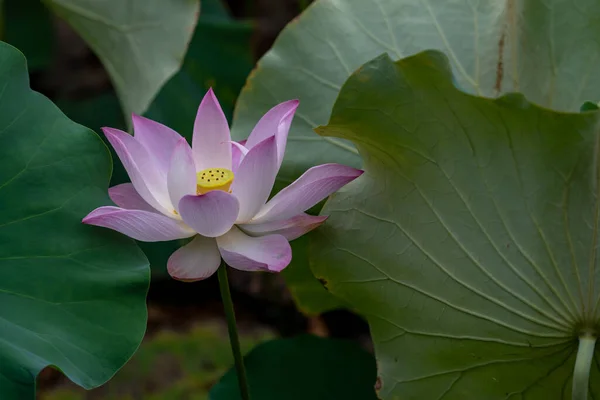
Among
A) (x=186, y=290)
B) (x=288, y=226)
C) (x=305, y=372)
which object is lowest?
(x=186, y=290)

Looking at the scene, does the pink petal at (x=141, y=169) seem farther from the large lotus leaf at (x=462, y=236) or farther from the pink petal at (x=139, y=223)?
the large lotus leaf at (x=462, y=236)

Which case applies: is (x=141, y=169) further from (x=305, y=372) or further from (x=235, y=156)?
(x=305, y=372)

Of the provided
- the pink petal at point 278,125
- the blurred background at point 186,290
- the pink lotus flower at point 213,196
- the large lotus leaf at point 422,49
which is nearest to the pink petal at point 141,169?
the pink lotus flower at point 213,196

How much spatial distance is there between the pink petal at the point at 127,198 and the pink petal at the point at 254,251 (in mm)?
101

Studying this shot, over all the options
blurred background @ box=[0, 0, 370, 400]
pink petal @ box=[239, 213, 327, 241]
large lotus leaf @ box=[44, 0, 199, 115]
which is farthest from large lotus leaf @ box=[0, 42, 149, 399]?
blurred background @ box=[0, 0, 370, 400]

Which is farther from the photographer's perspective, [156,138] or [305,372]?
[305,372]

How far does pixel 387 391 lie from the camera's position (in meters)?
0.78

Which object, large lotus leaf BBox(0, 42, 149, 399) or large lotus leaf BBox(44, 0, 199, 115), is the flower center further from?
large lotus leaf BBox(44, 0, 199, 115)

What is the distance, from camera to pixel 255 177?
Result: 0.68 metres

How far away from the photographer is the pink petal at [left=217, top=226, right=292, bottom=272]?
26.1 inches

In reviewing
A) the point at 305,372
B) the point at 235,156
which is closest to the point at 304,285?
the point at 305,372

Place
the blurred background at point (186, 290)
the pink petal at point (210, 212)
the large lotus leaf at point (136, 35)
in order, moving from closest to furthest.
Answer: the pink petal at point (210, 212), the large lotus leaf at point (136, 35), the blurred background at point (186, 290)

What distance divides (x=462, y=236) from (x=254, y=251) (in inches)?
8.4

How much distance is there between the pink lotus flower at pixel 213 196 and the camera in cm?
67
